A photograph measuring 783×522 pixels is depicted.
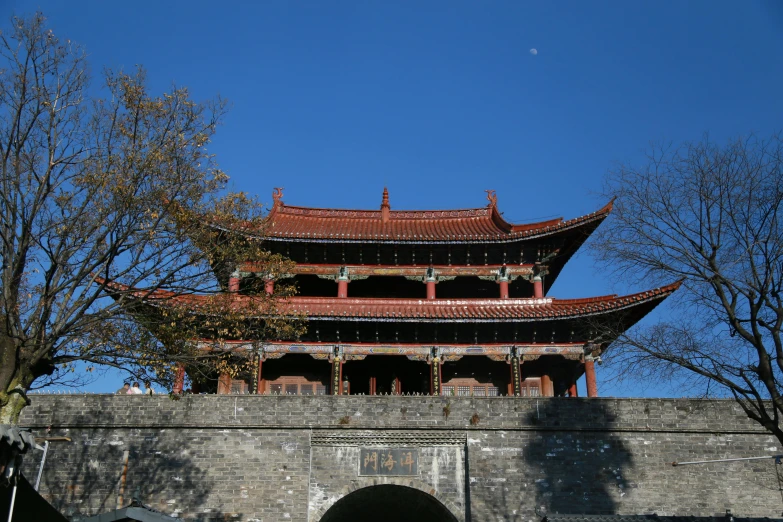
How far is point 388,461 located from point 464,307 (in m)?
5.90

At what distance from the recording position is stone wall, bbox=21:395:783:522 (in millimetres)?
16094

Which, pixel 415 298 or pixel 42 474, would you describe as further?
pixel 415 298

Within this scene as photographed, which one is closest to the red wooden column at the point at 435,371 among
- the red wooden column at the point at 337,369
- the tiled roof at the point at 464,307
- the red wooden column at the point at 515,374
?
the tiled roof at the point at 464,307

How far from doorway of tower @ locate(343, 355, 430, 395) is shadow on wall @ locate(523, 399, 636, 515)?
5.13 metres

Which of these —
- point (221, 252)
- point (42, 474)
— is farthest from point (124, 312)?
point (42, 474)

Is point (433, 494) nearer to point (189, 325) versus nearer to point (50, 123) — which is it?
point (189, 325)

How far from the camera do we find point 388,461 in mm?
16547

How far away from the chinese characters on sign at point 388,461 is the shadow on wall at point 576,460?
2463 millimetres

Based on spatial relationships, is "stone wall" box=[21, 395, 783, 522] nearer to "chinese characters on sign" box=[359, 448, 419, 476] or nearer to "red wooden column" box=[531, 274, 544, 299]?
"chinese characters on sign" box=[359, 448, 419, 476]

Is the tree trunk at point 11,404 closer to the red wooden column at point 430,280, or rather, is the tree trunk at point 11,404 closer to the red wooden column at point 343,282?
the red wooden column at point 343,282

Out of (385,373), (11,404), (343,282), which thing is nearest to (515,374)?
(385,373)

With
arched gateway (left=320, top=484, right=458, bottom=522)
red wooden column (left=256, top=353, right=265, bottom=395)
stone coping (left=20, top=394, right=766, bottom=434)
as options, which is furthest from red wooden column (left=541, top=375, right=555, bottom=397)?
red wooden column (left=256, top=353, right=265, bottom=395)

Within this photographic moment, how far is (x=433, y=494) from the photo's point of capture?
16375 millimetres

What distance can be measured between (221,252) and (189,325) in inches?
66.9
